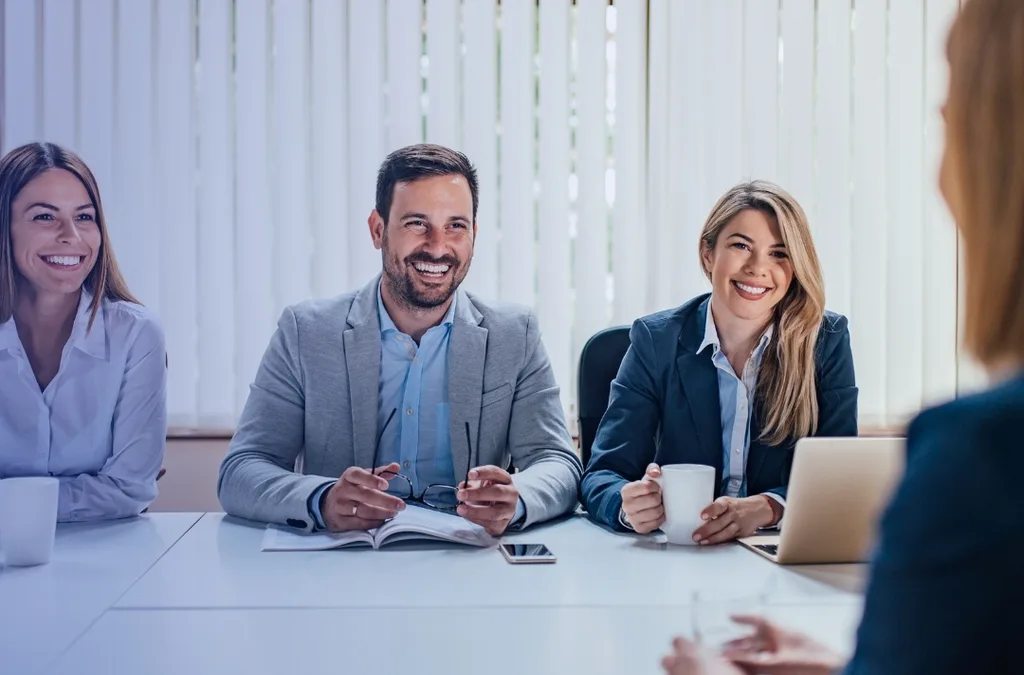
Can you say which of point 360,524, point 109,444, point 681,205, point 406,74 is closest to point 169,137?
point 406,74

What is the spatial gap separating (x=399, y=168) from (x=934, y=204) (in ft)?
7.10

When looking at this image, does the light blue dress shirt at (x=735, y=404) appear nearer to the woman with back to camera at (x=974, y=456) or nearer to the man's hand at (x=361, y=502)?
the man's hand at (x=361, y=502)

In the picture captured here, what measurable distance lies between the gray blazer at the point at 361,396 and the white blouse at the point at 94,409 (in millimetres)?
205

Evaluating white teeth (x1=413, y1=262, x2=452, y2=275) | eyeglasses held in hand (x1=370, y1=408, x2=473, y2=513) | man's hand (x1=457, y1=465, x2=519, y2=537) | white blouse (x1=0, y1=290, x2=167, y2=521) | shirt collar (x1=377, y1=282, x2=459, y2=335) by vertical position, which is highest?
white teeth (x1=413, y1=262, x2=452, y2=275)

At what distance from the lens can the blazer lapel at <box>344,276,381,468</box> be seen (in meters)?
2.22

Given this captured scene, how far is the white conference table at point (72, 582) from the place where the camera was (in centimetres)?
118

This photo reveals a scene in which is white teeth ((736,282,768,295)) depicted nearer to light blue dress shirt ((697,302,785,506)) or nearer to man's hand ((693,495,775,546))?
light blue dress shirt ((697,302,785,506))

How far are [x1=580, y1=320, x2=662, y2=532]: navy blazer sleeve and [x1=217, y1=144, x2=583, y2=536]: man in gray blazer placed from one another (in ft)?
0.24

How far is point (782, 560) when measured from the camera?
5.15 ft

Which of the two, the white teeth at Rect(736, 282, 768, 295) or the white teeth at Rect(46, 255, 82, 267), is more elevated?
the white teeth at Rect(46, 255, 82, 267)

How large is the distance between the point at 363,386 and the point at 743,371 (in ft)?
2.87

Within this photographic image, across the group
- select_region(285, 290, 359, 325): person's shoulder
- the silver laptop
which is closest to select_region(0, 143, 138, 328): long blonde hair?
select_region(285, 290, 359, 325): person's shoulder

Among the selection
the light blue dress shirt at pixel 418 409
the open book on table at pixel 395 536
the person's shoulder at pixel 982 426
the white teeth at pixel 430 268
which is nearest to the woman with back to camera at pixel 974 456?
the person's shoulder at pixel 982 426

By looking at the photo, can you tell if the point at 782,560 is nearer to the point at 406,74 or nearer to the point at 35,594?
the point at 35,594
